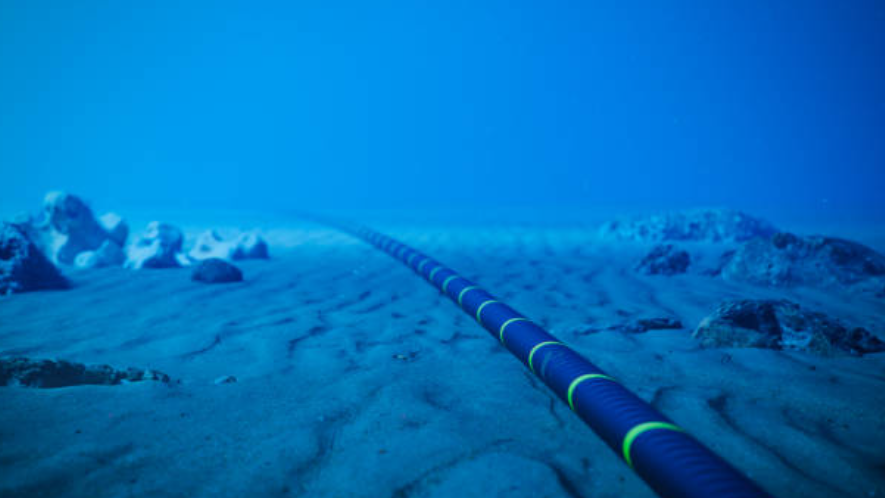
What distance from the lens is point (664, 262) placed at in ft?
19.6

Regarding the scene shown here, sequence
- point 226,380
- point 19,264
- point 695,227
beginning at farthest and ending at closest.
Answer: point 695,227 → point 19,264 → point 226,380

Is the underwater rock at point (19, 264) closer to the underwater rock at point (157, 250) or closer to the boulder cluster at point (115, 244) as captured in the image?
the boulder cluster at point (115, 244)

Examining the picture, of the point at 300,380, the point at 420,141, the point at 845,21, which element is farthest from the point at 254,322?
the point at 420,141

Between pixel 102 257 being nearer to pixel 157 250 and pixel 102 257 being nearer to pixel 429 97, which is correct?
pixel 157 250

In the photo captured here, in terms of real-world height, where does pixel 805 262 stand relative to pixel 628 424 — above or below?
above

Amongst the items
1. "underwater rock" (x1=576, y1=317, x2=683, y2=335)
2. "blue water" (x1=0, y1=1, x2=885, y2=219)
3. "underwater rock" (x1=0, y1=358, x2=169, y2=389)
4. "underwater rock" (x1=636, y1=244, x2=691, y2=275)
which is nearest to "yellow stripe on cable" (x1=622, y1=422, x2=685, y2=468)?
"underwater rock" (x1=576, y1=317, x2=683, y2=335)

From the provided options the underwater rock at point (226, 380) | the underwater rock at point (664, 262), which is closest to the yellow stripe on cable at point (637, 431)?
the underwater rock at point (226, 380)

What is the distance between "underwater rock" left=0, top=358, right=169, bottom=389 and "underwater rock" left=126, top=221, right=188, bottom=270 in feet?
14.0

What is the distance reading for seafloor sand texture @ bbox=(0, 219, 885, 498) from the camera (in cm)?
163

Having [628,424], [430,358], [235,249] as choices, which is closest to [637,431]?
Result: [628,424]

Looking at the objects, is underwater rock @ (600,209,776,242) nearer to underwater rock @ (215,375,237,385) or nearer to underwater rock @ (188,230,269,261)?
underwater rock @ (188,230,269,261)

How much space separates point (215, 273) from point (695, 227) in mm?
10797

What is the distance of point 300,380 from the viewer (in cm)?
251

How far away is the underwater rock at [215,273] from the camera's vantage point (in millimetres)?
5199
